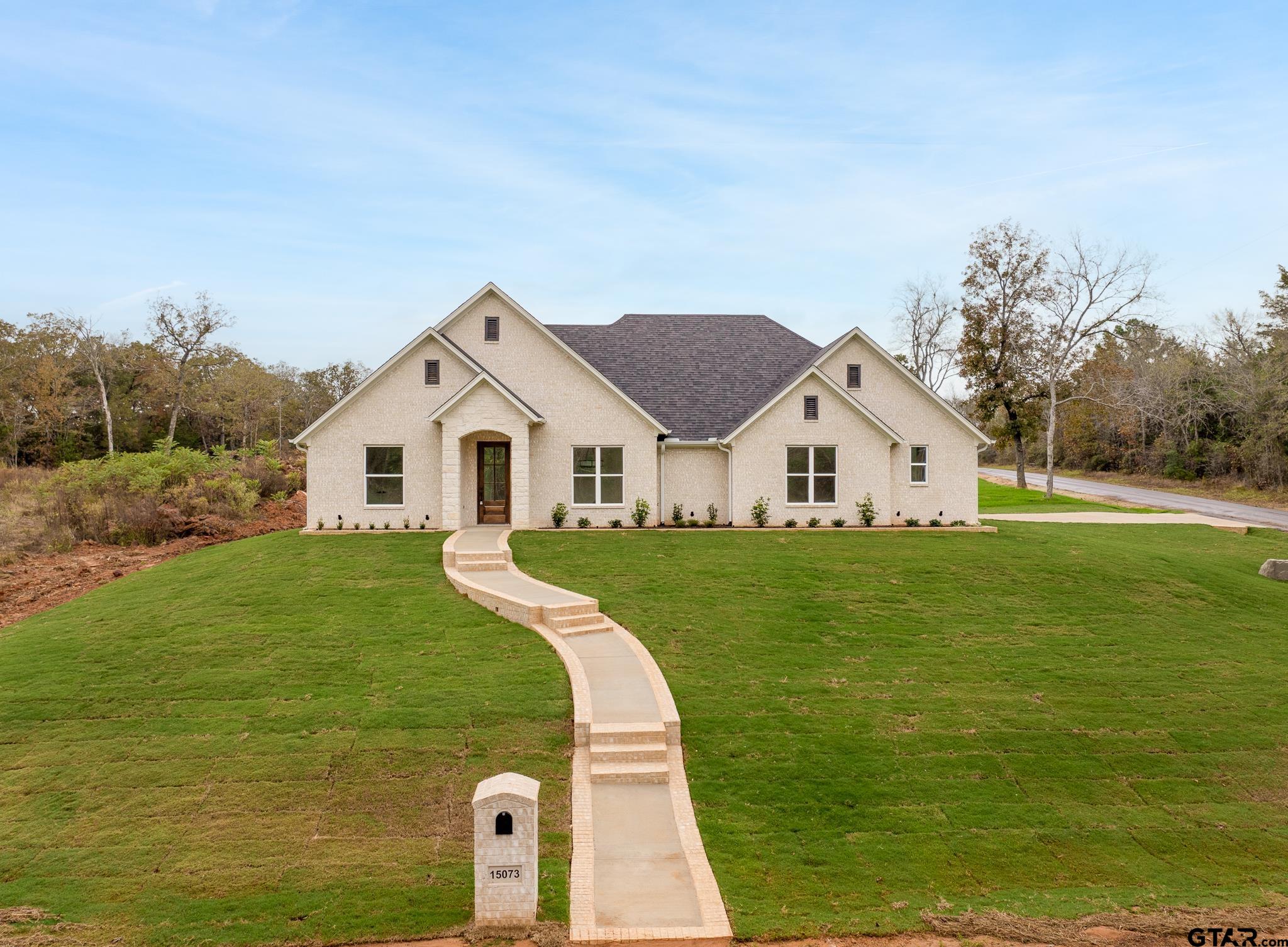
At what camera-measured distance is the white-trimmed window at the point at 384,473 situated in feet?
72.5

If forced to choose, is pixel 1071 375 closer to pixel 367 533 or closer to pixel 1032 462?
pixel 1032 462

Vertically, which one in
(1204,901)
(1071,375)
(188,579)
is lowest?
(1204,901)

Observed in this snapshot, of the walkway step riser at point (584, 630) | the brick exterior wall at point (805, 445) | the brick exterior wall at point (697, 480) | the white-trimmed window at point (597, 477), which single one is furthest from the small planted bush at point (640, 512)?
the walkway step riser at point (584, 630)

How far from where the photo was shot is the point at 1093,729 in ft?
34.3

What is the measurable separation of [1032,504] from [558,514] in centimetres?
2683

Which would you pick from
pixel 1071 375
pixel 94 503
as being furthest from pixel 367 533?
pixel 1071 375

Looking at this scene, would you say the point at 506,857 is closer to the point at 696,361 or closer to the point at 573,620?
the point at 573,620

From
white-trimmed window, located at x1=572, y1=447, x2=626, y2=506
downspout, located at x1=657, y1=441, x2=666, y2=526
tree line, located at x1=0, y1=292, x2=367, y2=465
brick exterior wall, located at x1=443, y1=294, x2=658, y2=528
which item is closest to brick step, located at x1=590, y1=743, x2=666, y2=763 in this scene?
brick exterior wall, located at x1=443, y1=294, x2=658, y2=528

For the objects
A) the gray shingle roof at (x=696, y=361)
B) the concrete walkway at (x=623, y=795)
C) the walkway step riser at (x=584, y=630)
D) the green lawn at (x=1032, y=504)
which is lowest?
the concrete walkway at (x=623, y=795)

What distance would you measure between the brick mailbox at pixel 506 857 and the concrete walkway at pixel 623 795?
55cm

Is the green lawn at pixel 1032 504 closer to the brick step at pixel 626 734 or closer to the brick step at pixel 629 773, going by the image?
the brick step at pixel 626 734

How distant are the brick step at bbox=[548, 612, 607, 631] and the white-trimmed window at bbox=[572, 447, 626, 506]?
9005 millimetres

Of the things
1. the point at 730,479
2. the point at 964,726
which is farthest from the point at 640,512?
the point at 964,726

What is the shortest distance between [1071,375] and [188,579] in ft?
158
